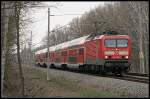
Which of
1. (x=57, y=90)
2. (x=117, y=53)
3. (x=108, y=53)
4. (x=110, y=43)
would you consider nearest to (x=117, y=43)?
(x=110, y=43)

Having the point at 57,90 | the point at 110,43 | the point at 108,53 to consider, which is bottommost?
the point at 57,90

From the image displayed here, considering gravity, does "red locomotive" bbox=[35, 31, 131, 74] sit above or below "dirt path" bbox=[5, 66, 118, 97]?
above

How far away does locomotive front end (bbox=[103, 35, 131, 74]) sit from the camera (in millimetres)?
A: 30033

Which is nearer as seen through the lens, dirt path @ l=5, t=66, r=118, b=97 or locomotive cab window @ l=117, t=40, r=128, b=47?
dirt path @ l=5, t=66, r=118, b=97

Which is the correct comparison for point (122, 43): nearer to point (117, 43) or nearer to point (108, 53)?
point (117, 43)

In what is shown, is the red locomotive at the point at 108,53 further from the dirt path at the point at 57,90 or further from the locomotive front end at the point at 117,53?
the dirt path at the point at 57,90

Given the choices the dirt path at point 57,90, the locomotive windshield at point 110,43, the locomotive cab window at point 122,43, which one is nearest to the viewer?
the dirt path at point 57,90

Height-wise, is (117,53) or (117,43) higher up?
(117,43)

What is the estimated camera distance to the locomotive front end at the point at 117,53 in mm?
30033

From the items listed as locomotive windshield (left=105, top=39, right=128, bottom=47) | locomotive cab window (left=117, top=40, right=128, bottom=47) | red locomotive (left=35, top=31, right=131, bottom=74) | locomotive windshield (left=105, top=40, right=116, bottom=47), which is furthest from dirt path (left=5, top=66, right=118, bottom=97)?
locomotive cab window (left=117, top=40, right=128, bottom=47)

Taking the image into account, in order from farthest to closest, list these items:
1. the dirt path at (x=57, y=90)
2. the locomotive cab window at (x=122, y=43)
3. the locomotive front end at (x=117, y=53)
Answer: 1. the locomotive cab window at (x=122, y=43)
2. the locomotive front end at (x=117, y=53)
3. the dirt path at (x=57, y=90)

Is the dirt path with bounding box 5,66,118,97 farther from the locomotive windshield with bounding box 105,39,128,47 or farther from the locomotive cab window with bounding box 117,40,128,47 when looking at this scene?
the locomotive cab window with bounding box 117,40,128,47

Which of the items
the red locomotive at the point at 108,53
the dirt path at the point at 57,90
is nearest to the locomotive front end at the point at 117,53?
the red locomotive at the point at 108,53

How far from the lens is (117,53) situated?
3052 cm
